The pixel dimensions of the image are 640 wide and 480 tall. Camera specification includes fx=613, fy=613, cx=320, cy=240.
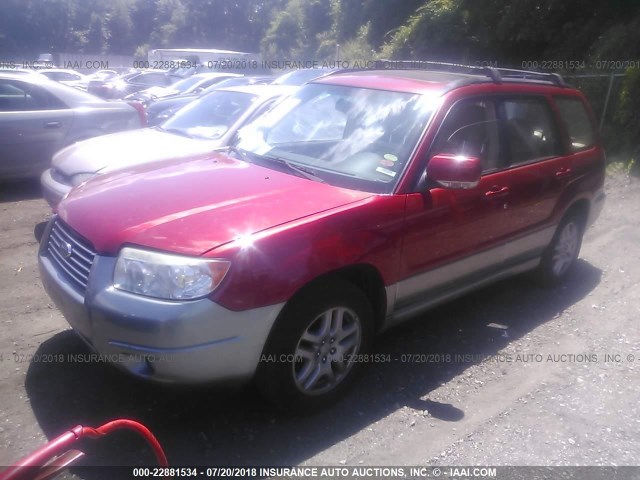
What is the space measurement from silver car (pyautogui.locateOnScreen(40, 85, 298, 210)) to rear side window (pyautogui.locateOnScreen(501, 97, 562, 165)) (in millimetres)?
2057

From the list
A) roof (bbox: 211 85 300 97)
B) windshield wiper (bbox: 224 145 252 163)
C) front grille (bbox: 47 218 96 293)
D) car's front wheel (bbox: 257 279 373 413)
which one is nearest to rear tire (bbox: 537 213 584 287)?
car's front wheel (bbox: 257 279 373 413)

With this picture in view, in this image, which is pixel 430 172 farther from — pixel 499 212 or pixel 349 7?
pixel 349 7

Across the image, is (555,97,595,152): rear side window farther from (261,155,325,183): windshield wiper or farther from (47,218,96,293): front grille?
(47,218,96,293): front grille

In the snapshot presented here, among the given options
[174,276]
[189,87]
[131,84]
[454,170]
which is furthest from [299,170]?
[131,84]

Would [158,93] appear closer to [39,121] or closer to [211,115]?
[39,121]

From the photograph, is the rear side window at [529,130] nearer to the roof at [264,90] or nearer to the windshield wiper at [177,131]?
the roof at [264,90]

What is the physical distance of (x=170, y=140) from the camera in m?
6.48

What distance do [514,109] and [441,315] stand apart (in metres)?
1.64

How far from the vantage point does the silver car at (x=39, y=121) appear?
734cm

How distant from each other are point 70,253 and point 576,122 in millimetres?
4229

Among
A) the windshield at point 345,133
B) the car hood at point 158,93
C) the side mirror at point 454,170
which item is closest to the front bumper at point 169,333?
the windshield at point 345,133

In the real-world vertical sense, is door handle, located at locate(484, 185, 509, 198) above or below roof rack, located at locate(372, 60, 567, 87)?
below

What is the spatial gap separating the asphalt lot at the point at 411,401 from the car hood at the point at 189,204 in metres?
0.79

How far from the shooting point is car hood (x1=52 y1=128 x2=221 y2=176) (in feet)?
19.2
